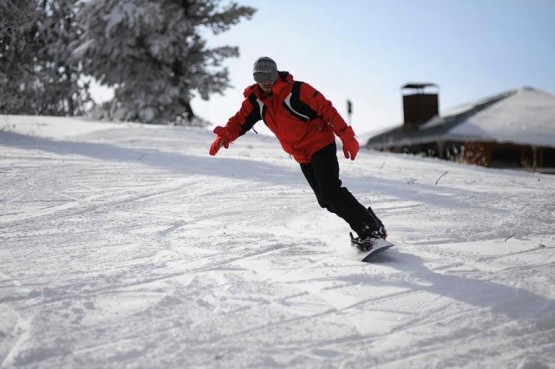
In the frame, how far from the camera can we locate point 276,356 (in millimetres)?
2031

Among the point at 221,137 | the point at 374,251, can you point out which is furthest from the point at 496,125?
the point at 374,251

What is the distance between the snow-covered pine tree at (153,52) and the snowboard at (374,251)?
586 inches

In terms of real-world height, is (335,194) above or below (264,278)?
above

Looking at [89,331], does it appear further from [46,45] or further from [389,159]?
[46,45]

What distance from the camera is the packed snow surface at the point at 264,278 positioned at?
6.82 feet

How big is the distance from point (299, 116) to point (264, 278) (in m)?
1.31

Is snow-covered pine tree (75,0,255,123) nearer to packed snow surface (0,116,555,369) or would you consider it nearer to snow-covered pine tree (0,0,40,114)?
snow-covered pine tree (0,0,40,114)

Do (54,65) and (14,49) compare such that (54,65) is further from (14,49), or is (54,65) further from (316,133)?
(316,133)

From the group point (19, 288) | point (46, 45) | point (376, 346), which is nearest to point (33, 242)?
point (19, 288)

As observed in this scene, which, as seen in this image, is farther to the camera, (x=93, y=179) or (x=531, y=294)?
(x=93, y=179)

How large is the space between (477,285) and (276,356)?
143cm

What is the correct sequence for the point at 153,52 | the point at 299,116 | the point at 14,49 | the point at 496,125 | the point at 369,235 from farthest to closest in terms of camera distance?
the point at 496,125 < the point at 153,52 < the point at 14,49 < the point at 299,116 < the point at 369,235

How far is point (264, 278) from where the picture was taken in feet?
9.59

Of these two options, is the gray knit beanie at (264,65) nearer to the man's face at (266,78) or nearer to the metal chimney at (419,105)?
the man's face at (266,78)
